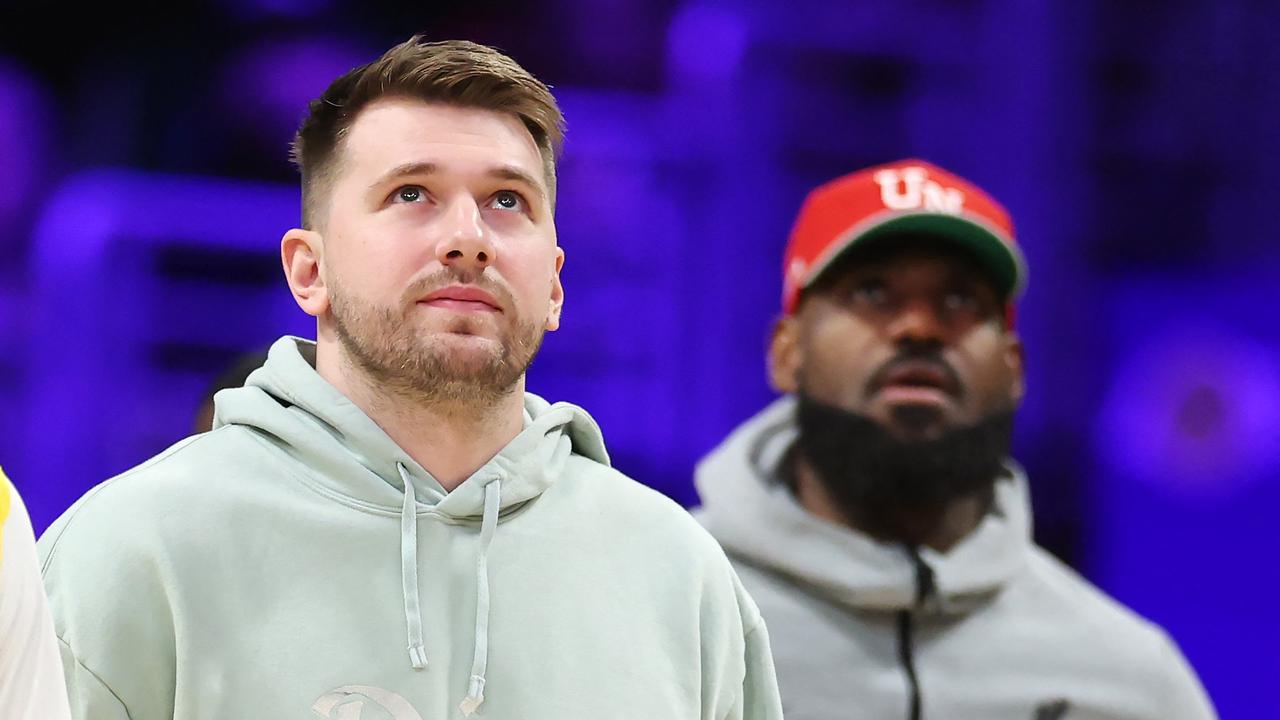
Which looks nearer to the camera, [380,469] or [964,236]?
[380,469]

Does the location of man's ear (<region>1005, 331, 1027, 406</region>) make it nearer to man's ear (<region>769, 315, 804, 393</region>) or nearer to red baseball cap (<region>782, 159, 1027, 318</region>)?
red baseball cap (<region>782, 159, 1027, 318</region>)

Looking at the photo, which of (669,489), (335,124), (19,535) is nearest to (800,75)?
(669,489)

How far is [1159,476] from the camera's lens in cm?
354

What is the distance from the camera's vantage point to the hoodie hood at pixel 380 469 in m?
1.60

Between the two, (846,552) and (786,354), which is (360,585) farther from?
(786,354)

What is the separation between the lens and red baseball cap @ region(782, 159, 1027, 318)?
2.49 m

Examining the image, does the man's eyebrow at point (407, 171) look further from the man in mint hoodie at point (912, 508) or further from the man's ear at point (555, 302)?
the man in mint hoodie at point (912, 508)

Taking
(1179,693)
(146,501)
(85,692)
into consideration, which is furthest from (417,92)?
(1179,693)

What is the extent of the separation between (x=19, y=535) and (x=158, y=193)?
6.65 ft

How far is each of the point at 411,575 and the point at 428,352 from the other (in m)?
0.19

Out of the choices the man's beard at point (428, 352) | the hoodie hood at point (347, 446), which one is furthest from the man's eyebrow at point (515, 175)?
the hoodie hood at point (347, 446)

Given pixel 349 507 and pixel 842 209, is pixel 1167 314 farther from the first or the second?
pixel 349 507

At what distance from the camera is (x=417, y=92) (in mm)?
1681

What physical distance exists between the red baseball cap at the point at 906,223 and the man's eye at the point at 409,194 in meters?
0.98
